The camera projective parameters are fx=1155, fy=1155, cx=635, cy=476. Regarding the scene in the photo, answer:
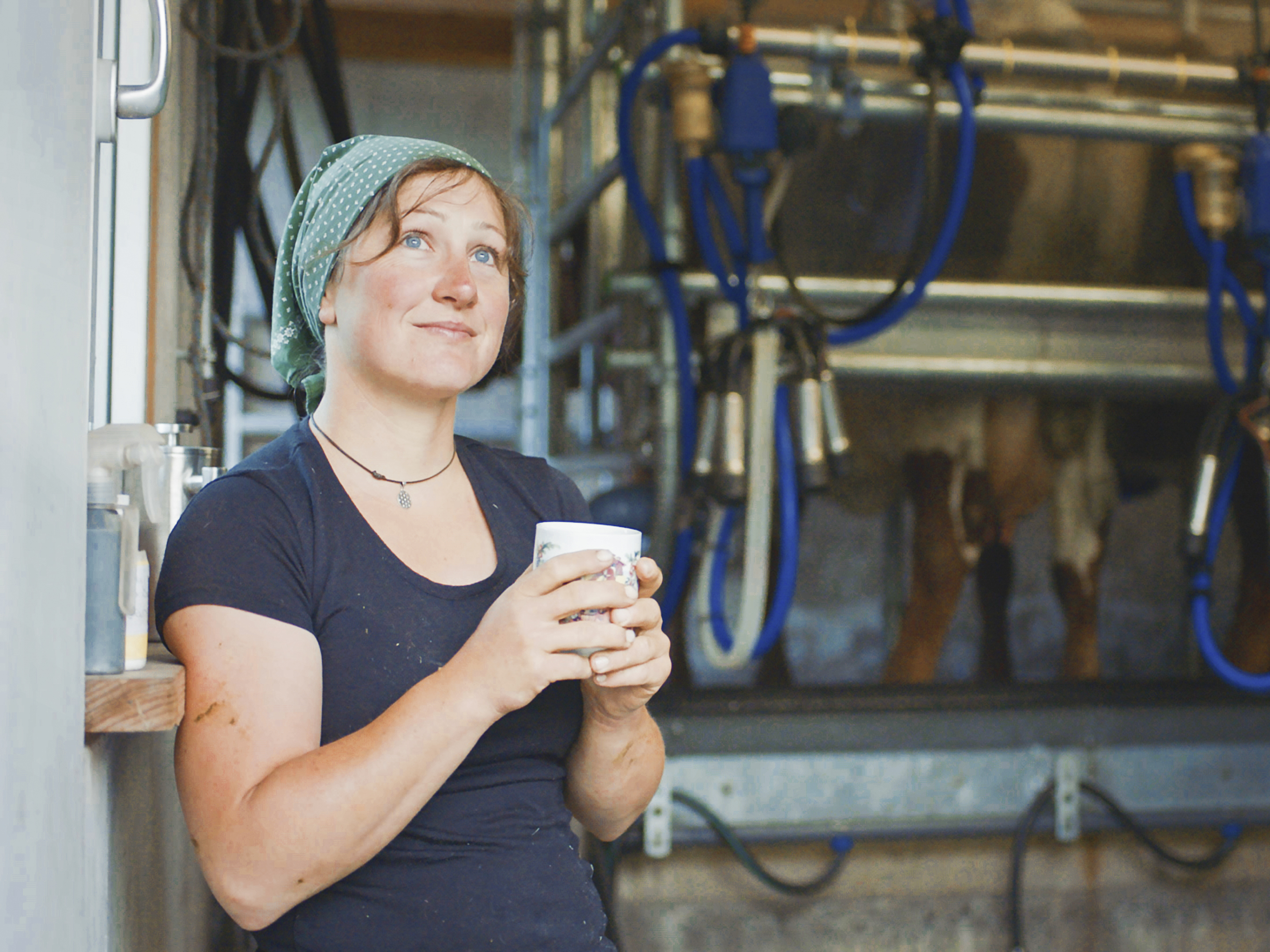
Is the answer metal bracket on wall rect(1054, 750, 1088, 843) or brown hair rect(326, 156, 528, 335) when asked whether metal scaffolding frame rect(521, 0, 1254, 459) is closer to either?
metal bracket on wall rect(1054, 750, 1088, 843)

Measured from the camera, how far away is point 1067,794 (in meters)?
1.97

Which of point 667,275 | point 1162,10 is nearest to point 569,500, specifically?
point 667,275

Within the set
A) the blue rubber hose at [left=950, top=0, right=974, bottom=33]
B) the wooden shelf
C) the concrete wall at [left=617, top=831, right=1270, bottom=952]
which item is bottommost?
the concrete wall at [left=617, top=831, right=1270, bottom=952]

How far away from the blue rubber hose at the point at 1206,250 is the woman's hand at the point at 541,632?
1714 mm

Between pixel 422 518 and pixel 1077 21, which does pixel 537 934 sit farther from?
pixel 1077 21

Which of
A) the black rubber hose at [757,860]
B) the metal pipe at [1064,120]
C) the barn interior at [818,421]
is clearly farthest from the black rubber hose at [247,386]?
the metal pipe at [1064,120]

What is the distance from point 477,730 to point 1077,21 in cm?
227

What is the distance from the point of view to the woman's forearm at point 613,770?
0.98 meters

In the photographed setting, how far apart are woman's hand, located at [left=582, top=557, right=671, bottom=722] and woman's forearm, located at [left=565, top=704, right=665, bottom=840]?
0.08m

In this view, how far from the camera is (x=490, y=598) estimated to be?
946mm

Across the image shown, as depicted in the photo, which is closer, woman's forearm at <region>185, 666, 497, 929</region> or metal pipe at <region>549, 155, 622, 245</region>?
woman's forearm at <region>185, 666, 497, 929</region>

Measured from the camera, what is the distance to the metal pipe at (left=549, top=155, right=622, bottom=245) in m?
2.15

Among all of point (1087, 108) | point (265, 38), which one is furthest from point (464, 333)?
point (1087, 108)

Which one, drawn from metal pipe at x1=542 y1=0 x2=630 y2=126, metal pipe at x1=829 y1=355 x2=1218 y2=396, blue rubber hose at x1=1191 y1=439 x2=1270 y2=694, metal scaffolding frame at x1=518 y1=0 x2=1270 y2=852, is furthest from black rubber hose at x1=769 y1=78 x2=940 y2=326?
blue rubber hose at x1=1191 y1=439 x2=1270 y2=694
